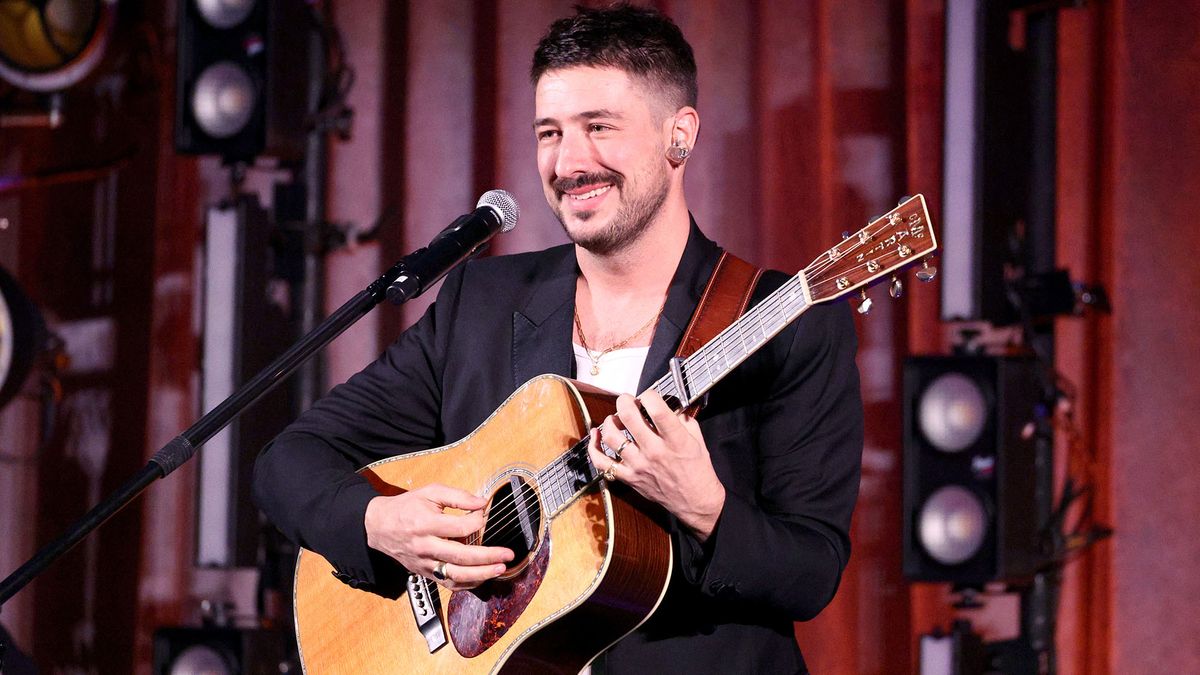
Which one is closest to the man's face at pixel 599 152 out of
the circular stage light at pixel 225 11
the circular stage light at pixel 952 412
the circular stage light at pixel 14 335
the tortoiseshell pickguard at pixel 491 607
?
the tortoiseshell pickguard at pixel 491 607

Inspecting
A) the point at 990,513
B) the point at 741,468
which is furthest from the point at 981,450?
the point at 741,468

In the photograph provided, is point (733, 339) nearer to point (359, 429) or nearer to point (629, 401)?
point (629, 401)

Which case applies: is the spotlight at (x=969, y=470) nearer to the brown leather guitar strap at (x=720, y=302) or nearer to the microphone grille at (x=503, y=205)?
the brown leather guitar strap at (x=720, y=302)

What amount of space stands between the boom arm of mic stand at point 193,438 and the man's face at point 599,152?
13.2 inches

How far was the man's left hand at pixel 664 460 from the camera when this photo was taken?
1.78 meters

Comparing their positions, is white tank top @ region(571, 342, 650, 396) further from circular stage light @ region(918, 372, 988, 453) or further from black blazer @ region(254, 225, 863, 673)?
circular stage light @ region(918, 372, 988, 453)

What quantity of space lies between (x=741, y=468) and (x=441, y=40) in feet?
9.08

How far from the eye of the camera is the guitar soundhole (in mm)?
2002

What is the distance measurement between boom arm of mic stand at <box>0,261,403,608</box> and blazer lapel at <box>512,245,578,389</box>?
1.15ft

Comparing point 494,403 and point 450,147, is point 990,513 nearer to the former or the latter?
point 494,403

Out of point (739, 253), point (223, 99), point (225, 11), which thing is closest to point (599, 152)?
point (739, 253)

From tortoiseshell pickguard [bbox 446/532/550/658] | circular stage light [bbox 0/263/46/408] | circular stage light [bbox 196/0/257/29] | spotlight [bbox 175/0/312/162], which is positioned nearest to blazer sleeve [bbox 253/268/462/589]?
tortoiseshell pickguard [bbox 446/532/550/658]

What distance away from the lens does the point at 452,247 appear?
2.04 metres

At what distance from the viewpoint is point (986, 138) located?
3.33 m
